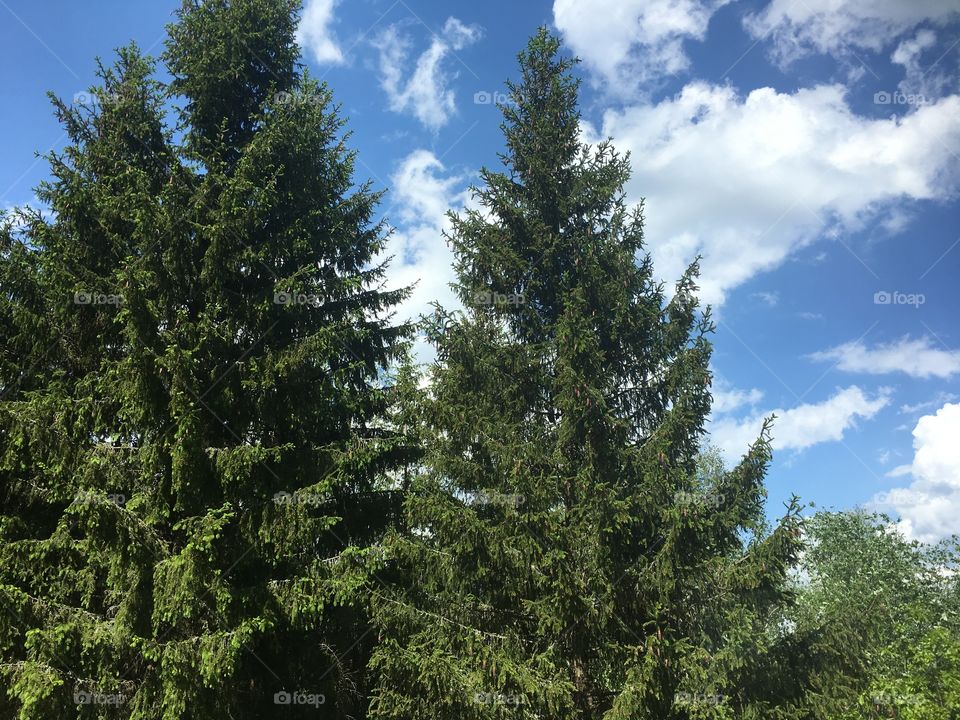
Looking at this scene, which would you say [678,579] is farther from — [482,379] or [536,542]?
[482,379]

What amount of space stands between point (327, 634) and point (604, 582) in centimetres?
459

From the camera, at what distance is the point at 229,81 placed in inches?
494
